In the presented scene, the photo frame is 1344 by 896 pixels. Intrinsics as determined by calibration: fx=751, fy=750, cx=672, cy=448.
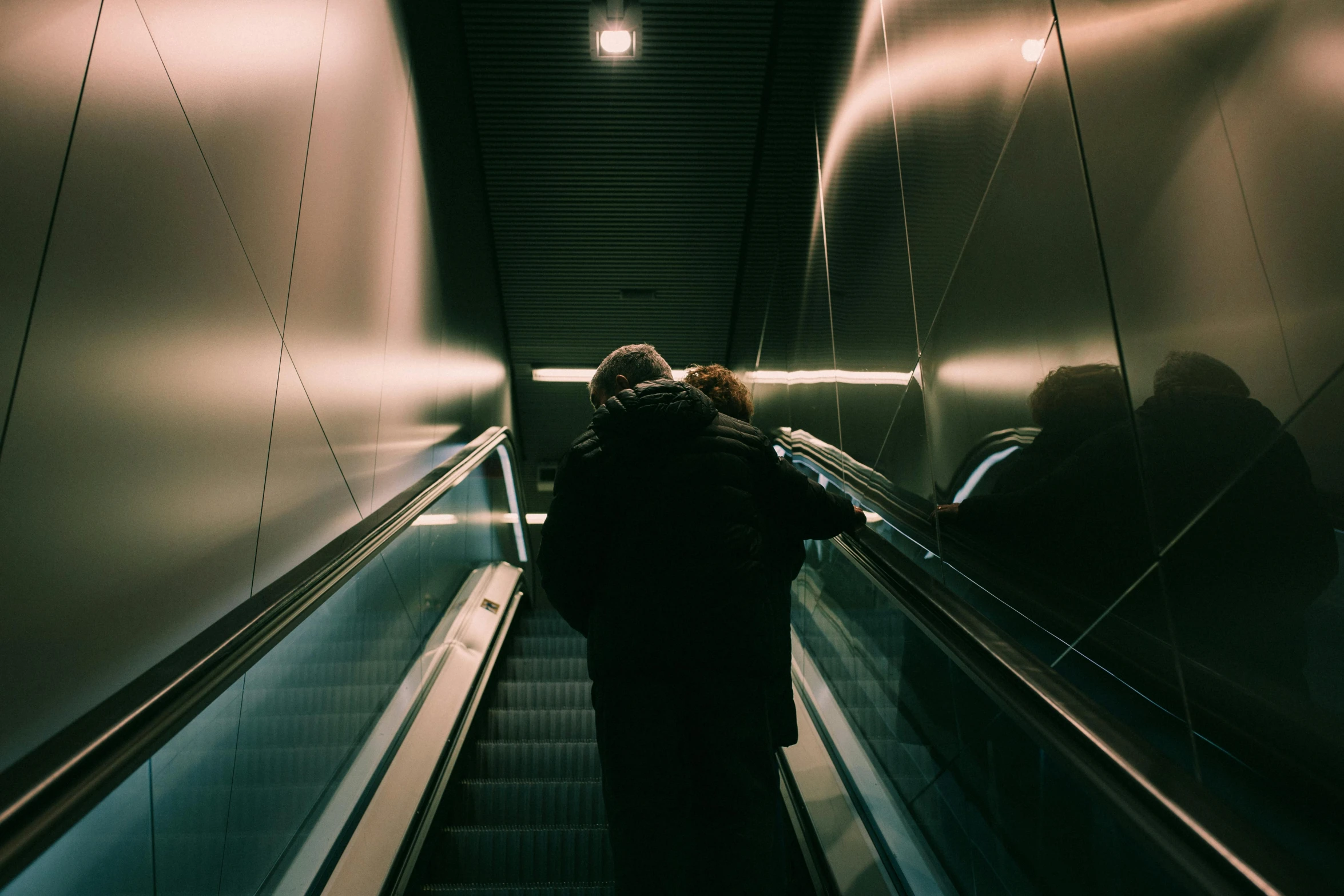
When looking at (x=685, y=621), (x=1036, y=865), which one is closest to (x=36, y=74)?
(x=685, y=621)

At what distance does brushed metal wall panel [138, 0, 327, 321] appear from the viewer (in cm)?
182

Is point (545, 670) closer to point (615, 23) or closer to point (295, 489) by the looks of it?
point (295, 489)

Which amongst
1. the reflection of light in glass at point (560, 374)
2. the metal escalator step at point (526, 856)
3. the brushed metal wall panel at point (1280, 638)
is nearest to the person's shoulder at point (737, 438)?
the brushed metal wall panel at point (1280, 638)

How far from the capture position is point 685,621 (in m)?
1.59

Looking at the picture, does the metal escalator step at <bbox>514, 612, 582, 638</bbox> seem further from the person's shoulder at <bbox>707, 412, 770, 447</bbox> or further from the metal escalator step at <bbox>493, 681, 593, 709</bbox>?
the person's shoulder at <bbox>707, 412, 770, 447</bbox>

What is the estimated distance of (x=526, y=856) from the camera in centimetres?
239

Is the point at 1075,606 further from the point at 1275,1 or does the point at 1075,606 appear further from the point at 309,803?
the point at 309,803

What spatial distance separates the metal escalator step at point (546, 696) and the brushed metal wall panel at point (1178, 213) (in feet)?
10.2

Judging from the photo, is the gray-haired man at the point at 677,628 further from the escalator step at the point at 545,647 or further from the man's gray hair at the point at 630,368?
the escalator step at the point at 545,647

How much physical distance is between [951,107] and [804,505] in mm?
1398

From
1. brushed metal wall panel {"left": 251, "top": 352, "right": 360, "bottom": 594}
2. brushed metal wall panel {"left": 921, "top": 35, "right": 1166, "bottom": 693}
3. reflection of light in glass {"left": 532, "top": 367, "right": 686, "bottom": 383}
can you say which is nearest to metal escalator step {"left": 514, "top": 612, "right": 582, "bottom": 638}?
brushed metal wall panel {"left": 251, "top": 352, "right": 360, "bottom": 594}

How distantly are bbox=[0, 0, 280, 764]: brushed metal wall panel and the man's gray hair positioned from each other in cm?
97

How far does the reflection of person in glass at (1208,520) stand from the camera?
0.84 metres

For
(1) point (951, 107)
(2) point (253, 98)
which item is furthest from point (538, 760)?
(1) point (951, 107)
